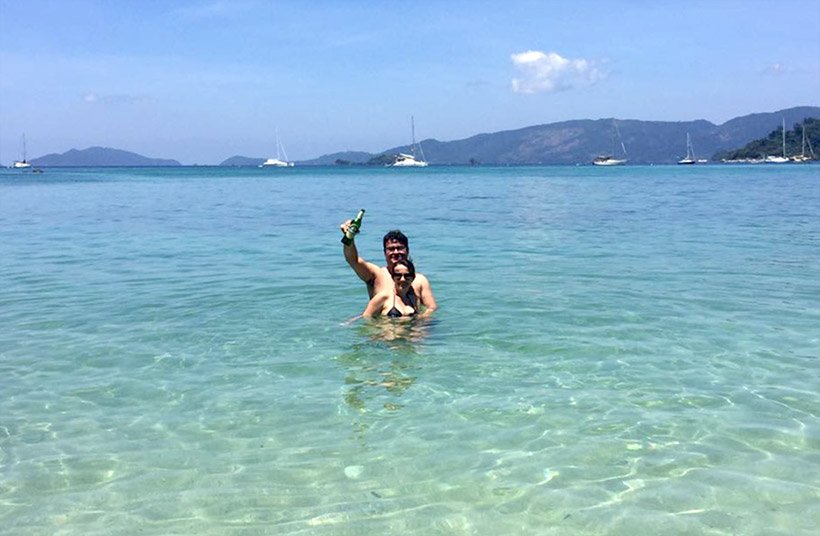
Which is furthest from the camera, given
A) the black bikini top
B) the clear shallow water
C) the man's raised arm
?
the black bikini top

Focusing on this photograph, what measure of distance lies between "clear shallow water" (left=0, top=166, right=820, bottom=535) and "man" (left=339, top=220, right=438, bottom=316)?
42cm

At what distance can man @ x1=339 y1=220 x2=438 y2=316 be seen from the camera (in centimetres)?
901

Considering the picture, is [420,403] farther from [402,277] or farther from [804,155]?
[804,155]

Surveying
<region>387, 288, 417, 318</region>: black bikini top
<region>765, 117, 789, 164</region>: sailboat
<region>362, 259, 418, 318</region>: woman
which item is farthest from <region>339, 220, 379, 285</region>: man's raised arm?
<region>765, 117, 789, 164</region>: sailboat

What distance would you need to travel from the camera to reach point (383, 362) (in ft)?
25.1

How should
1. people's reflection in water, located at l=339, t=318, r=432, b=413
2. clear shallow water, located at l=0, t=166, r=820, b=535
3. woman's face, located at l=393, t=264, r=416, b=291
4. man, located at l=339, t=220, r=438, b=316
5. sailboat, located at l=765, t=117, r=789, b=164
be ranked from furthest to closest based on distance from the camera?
1. sailboat, located at l=765, t=117, r=789, b=164
2. woman's face, located at l=393, t=264, r=416, b=291
3. man, located at l=339, t=220, r=438, b=316
4. people's reflection in water, located at l=339, t=318, r=432, b=413
5. clear shallow water, located at l=0, t=166, r=820, b=535

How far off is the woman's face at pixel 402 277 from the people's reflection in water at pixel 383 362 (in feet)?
1.38

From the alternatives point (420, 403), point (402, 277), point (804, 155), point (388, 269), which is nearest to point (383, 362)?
point (420, 403)

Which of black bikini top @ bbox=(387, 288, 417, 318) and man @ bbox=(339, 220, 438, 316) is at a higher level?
man @ bbox=(339, 220, 438, 316)

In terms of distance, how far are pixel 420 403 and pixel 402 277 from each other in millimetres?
3007

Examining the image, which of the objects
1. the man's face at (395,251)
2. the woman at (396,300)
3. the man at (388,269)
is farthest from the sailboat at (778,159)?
the man's face at (395,251)

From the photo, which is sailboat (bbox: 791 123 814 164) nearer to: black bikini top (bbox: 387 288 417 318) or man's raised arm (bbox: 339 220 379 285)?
black bikini top (bbox: 387 288 417 318)

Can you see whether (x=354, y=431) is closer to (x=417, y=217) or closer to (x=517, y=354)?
(x=517, y=354)

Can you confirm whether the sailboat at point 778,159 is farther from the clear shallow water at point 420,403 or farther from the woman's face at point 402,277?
the woman's face at point 402,277
